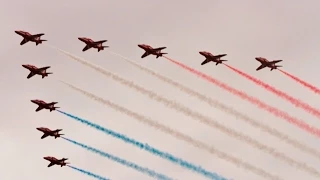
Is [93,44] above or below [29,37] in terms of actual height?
above

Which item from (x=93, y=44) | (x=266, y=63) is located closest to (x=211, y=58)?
(x=266, y=63)

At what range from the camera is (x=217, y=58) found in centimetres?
19488

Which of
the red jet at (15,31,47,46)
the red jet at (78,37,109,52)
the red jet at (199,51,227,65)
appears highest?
the red jet at (199,51,227,65)

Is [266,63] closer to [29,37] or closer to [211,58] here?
[211,58]

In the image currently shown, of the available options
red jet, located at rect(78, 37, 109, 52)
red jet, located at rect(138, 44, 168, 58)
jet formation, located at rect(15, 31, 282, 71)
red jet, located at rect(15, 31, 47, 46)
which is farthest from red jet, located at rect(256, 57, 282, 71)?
red jet, located at rect(15, 31, 47, 46)

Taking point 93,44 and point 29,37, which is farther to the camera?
point 93,44

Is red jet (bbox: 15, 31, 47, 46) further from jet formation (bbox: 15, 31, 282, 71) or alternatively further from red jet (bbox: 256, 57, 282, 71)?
red jet (bbox: 256, 57, 282, 71)

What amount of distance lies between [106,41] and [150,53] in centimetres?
1247

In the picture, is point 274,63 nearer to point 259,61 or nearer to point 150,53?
point 259,61

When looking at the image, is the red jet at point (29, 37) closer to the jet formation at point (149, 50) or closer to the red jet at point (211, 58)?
the jet formation at point (149, 50)

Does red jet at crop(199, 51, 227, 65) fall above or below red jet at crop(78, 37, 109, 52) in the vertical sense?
above

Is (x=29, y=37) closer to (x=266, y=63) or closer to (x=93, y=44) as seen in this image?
(x=93, y=44)

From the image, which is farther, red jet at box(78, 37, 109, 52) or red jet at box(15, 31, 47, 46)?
red jet at box(78, 37, 109, 52)

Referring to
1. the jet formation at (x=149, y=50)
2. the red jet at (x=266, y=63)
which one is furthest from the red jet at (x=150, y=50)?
the red jet at (x=266, y=63)
